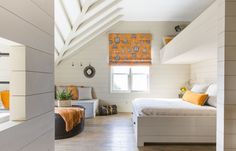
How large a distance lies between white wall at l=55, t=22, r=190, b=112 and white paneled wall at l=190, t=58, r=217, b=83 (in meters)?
0.40

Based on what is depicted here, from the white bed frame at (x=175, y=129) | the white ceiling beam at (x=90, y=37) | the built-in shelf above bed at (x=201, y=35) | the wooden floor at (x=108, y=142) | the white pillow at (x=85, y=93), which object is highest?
the white ceiling beam at (x=90, y=37)

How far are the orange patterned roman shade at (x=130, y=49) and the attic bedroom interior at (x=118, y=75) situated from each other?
0.03m

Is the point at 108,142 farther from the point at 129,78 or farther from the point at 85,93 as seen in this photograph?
the point at 129,78

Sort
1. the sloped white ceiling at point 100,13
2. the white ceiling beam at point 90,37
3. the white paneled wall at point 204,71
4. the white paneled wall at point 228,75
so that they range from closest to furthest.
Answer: the white paneled wall at point 228,75 → the sloped white ceiling at point 100,13 → the white paneled wall at point 204,71 → the white ceiling beam at point 90,37

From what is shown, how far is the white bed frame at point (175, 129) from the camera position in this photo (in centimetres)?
327

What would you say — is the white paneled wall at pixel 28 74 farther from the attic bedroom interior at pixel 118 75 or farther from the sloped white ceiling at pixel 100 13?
Result: the sloped white ceiling at pixel 100 13

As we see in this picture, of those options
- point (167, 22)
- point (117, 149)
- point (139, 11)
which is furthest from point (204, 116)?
point (167, 22)

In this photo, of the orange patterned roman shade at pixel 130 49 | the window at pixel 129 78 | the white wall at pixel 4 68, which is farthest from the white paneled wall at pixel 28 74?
the window at pixel 129 78

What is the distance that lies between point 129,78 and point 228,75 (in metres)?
4.96

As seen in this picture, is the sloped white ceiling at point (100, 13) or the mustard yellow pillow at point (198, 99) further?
the sloped white ceiling at point (100, 13)

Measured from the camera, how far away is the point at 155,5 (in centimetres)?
496

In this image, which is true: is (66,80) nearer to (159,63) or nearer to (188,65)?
(159,63)

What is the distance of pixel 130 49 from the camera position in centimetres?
640

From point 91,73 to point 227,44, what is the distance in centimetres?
515
